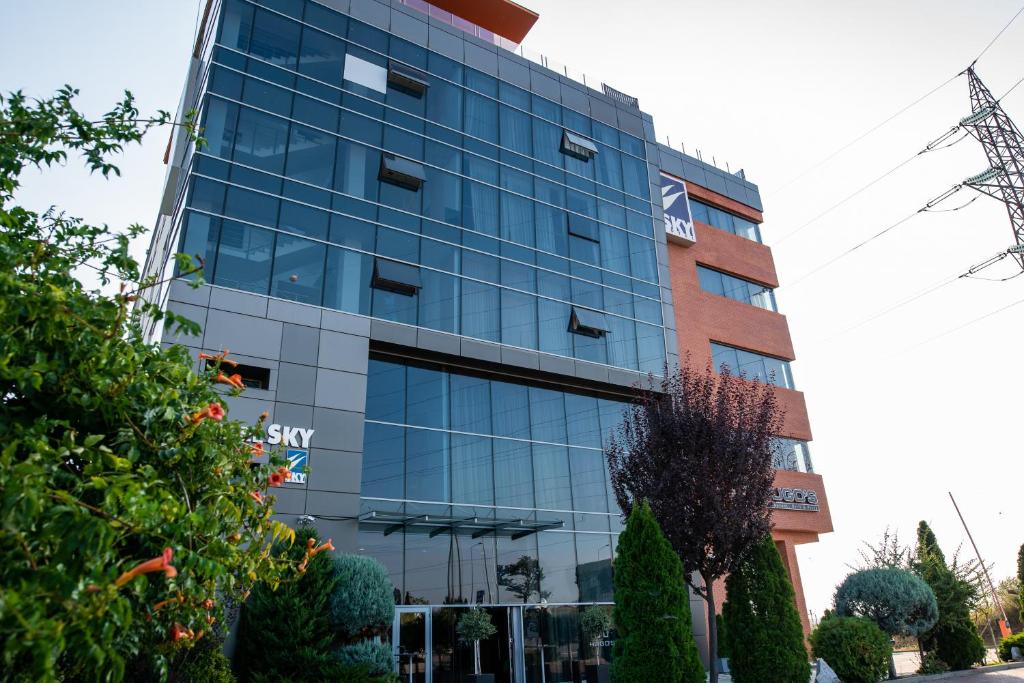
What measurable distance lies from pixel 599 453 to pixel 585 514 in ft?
7.23

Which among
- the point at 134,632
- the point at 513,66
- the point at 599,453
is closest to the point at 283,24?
the point at 513,66

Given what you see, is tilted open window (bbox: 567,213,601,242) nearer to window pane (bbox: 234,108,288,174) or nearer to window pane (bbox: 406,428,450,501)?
Result: window pane (bbox: 406,428,450,501)

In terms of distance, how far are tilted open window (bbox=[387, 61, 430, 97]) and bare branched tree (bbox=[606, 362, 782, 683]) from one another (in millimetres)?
13037

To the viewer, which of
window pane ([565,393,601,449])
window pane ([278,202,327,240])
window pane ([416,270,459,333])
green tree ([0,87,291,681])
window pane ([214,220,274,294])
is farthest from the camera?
window pane ([565,393,601,449])

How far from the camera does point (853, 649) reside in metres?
18.7

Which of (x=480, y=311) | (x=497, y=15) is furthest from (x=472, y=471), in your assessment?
(x=497, y=15)

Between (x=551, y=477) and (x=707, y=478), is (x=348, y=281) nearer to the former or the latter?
(x=551, y=477)

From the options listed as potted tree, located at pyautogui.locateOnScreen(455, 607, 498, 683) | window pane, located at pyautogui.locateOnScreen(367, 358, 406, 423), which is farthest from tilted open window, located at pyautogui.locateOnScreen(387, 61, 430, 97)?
potted tree, located at pyautogui.locateOnScreen(455, 607, 498, 683)

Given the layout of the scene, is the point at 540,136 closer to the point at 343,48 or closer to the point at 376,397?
the point at 343,48

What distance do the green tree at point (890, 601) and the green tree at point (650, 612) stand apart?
385 inches

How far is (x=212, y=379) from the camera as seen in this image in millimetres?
6840

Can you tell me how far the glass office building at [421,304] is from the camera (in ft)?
57.7

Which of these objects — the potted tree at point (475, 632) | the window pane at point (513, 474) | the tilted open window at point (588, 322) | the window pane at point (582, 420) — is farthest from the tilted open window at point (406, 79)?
the potted tree at point (475, 632)

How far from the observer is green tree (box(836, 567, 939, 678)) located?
2105cm
